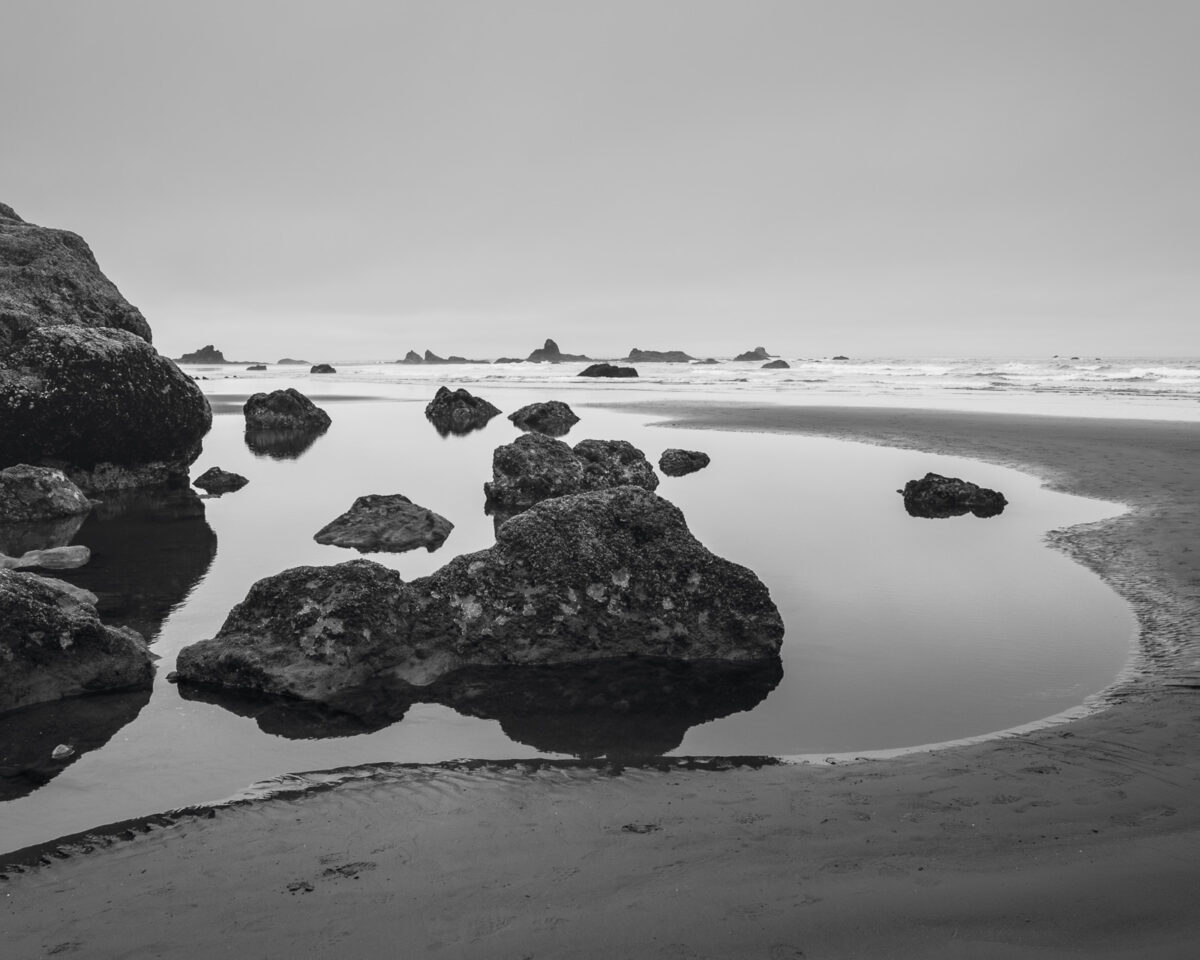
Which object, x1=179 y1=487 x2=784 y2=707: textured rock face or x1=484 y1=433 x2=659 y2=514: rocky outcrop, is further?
x1=484 y1=433 x2=659 y2=514: rocky outcrop

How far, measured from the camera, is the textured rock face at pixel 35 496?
12172mm

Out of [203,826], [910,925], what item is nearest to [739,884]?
[910,925]

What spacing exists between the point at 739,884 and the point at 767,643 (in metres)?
3.26

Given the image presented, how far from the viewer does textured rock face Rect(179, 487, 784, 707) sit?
6117 mm

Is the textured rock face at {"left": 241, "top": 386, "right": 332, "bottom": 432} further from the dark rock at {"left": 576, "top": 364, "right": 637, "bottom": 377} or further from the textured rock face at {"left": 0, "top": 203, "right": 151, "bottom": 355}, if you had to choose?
the dark rock at {"left": 576, "top": 364, "right": 637, "bottom": 377}

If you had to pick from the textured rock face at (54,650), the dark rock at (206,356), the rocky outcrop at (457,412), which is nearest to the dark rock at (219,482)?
the textured rock face at (54,650)

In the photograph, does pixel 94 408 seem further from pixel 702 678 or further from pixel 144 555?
pixel 702 678

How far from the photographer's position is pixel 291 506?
43.6 ft

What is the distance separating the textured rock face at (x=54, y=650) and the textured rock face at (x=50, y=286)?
11910 millimetres

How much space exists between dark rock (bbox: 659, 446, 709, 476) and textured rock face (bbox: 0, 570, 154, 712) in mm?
11703

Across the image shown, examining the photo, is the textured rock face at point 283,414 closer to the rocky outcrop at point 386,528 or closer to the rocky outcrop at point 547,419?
the rocky outcrop at point 547,419

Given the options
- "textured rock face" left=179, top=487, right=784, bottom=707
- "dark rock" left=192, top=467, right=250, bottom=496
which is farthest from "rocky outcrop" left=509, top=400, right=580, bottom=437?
"textured rock face" left=179, top=487, right=784, bottom=707

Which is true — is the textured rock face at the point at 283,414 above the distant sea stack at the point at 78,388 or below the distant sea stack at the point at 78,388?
below

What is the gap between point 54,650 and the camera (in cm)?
580
